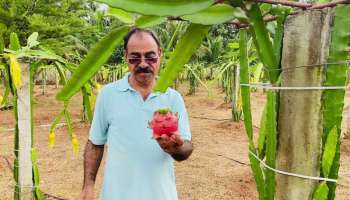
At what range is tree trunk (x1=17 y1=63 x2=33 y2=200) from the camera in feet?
5.96

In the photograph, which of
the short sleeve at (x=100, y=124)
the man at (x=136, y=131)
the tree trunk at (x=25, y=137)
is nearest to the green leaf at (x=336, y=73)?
the man at (x=136, y=131)

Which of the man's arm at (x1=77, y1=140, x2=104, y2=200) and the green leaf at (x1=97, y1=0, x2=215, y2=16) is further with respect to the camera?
the man's arm at (x1=77, y1=140, x2=104, y2=200)

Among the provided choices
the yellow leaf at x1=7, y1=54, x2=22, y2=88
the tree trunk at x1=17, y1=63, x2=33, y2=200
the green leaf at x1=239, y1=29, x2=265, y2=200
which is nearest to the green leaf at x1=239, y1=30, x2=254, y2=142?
the green leaf at x1=239, y1=29, x2=265, y2=200

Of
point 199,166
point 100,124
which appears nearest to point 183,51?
point 100,124

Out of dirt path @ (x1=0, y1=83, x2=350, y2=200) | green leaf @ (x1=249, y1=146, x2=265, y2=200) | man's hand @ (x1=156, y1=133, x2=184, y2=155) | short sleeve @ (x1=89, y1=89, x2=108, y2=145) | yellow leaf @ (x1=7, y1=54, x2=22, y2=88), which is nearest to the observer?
green leaf @ (x1=249, y1=146, x2=265, y2=200)

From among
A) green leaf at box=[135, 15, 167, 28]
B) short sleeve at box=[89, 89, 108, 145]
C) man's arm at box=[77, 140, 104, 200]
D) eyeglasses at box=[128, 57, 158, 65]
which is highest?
green leaf at box=[135, 15, 167, 28]

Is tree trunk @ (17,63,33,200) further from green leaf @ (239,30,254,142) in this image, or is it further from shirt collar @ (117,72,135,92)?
green leaf @ (239,30,254,142)

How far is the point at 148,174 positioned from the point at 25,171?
2.83 ft

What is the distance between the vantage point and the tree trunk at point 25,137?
182cm

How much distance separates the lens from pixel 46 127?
206 inches

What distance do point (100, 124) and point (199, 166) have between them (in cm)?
210

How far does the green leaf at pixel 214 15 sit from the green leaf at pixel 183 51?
0.03 m

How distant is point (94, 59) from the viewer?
0.69m

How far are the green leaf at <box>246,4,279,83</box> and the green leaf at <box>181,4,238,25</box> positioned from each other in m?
0.03
